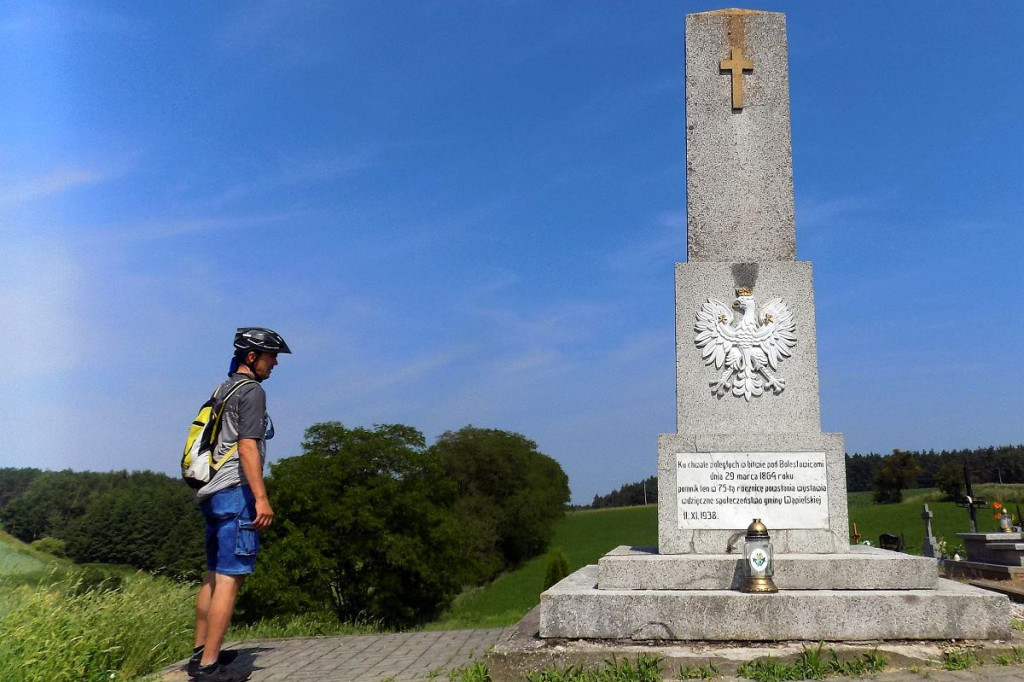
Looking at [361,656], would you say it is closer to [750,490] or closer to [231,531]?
[231,531]

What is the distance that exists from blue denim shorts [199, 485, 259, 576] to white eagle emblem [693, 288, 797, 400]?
376 centimetres

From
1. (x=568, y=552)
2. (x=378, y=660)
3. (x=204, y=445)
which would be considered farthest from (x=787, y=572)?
(x=568, y=552)

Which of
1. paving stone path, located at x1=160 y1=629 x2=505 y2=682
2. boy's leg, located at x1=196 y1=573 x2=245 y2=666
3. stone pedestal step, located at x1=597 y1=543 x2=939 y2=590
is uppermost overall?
stone pedestal step, located at x1=597 y1=543 x2=939 y2=590

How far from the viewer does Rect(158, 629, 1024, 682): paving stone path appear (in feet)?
14.8

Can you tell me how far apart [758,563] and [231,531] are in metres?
3.46

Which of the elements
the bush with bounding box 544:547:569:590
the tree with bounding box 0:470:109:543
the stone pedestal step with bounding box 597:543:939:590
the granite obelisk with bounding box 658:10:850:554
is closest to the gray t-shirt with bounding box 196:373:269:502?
the stone pedestal step with bounding box 597:543:939:590

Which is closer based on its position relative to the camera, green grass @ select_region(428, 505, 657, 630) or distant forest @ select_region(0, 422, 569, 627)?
distant forest @ select_region(0, 422, 569, 627)

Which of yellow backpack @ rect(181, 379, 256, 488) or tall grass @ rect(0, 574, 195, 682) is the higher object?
yellow backpack @ rect(181, 379, 256, 488)

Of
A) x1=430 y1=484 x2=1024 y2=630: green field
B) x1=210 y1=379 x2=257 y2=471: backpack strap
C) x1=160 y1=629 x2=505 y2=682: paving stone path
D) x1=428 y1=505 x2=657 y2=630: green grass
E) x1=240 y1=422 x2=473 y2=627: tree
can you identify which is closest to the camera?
x1=210 y1=379 x2=257 y2=471: backpack strap

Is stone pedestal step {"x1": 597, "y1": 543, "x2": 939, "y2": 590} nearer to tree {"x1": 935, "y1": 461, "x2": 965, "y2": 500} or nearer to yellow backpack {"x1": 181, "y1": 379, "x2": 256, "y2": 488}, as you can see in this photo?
yellow backpack {"x1": 181, "y1": 379, "x2": 256, "y2": 488}

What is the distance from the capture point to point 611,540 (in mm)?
46125

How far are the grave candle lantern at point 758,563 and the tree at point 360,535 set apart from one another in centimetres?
2397

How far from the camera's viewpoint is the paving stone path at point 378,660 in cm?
450

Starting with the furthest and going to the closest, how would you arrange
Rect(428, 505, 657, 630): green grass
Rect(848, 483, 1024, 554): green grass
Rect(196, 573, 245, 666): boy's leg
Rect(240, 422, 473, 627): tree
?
Rect(428, 505, 657, 630): green grass
Rect(848, 483, 1024, 554): green grass
Rect(240, 422, 473, 627): tree
Rect(196, 573, 245, 666): boy's leg
